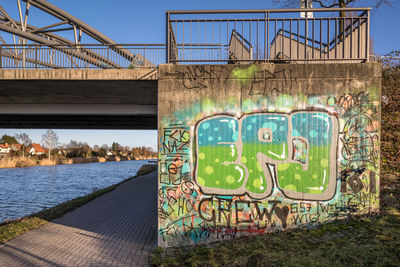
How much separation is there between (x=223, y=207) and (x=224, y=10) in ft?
15.3

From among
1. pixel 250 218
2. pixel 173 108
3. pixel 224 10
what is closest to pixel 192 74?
pixel 173 108

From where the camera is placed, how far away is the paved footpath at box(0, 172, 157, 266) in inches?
212

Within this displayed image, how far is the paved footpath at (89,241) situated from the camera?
17.6 feet

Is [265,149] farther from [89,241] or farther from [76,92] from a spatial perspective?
[76,92]

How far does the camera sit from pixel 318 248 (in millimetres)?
4773

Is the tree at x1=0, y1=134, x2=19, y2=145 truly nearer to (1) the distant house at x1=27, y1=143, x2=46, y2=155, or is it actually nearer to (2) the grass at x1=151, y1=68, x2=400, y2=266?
(1) the distant house at x1=27, y1=143, x2=46, y2=155

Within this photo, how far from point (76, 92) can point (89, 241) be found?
4641 mm

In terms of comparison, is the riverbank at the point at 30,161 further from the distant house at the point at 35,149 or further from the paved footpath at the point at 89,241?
the paved footpath at the point at 89,241

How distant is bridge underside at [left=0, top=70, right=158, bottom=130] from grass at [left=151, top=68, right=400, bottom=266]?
444cm

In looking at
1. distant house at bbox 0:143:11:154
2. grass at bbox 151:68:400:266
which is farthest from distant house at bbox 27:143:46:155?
grass at bbox 151:68:400:266

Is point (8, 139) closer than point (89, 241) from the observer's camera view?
No

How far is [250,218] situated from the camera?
222 inches

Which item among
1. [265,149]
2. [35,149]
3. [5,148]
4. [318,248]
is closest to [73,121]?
[265,149]

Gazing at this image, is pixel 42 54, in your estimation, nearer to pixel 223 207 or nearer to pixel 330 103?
pixel 223 207
